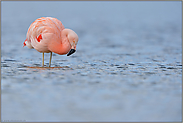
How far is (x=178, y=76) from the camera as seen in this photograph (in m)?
8.62

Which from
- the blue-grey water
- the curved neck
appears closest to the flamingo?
the curved neck

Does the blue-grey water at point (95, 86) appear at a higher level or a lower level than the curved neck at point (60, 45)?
lower

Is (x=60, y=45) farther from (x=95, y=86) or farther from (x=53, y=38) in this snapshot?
(x=95, y=86)

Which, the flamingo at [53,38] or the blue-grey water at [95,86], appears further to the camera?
the flamingo at [53,38]

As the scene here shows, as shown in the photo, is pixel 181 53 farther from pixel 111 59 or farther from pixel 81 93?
pixel 81 93

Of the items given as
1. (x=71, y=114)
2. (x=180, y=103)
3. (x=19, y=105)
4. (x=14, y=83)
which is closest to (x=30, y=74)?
(x=14, y=83)

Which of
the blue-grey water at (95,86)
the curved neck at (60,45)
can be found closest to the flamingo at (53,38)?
the curved neck at (60,45)

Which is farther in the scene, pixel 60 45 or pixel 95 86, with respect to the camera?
pixel 60 45

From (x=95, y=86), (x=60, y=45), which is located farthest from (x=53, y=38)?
(x=95, y=86)

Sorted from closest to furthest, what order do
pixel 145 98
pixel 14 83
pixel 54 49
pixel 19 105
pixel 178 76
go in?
pixel 19 105
pixel 145 98
pixel 14 83
pixel 178 76
pixel 54 49

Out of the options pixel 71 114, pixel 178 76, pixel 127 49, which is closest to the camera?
pixel 71 114

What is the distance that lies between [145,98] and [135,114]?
0.93 metres

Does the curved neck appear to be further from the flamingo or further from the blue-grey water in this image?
the blue-grey water

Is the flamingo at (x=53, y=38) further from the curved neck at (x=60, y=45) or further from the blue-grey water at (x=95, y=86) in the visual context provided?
the blue-grey water at (x=95, y=86)
